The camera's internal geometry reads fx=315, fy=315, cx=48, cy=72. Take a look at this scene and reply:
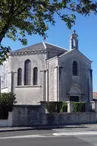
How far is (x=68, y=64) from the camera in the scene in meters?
42.2

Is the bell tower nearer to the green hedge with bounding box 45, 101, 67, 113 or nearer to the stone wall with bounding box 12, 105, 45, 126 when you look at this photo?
the green hedge with bounding box 45, 101, 67, 113

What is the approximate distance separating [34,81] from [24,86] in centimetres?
158

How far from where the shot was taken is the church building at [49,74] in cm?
4147

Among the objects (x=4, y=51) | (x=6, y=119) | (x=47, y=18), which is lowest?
(x=6, y=119)

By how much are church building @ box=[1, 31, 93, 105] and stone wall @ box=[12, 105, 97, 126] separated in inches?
428

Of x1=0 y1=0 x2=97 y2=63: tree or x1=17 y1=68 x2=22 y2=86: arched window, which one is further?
x1=17 y1=68 x2=22 y2=86: arched window

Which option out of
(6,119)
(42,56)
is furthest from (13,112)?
(42,56)

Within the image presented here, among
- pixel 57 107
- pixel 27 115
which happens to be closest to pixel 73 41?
pixel 57 107

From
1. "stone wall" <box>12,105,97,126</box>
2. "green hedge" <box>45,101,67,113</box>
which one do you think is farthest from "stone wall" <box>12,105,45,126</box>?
"green hedge" <box>45,101,67,113</box>

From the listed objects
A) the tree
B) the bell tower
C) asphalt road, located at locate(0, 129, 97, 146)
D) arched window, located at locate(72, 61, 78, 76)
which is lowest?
asphalt road, located at locate(0, 129, 97, 146)

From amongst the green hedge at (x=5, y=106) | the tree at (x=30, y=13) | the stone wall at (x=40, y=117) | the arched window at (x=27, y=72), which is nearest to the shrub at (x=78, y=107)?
the stone wall at (x=40, y=117)

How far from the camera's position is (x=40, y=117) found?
27750 mm

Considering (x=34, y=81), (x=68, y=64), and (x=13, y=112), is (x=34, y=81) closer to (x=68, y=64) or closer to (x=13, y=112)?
(x=68, y=64)

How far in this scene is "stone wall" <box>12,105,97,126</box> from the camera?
87.9ft
